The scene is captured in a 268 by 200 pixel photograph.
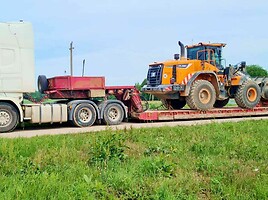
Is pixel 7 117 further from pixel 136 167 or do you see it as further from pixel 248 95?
pixel 248 95

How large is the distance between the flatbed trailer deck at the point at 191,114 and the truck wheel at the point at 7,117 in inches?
195

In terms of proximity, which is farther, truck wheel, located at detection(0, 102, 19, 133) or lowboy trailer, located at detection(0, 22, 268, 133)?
lowboy trailer, located at detection(0, 22, 268, 133)

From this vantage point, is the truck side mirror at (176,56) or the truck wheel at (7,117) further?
the truck side mirror at (176,56)

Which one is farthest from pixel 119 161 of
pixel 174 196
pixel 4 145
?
pixel 4 145

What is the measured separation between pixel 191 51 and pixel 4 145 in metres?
12.4

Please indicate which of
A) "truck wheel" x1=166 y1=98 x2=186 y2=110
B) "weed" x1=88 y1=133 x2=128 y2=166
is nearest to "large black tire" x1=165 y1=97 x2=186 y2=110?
"truck wheel" x1=166 y1=98 x2=186 y2=110

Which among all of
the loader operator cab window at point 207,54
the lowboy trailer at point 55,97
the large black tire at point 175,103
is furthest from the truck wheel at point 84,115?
the loader operator cab window at point 207,54

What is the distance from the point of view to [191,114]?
15.7 m

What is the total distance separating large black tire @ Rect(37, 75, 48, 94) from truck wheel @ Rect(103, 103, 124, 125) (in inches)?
101

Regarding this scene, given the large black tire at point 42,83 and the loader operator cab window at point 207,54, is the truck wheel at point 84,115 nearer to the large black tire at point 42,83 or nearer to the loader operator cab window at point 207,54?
the large black tire at point 42,83

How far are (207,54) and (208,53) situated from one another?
73mm

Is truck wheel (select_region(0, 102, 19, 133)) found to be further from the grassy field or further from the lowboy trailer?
the grassy field

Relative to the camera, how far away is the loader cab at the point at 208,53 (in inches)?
695

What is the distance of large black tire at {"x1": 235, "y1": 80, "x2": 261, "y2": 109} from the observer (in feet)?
58.0
